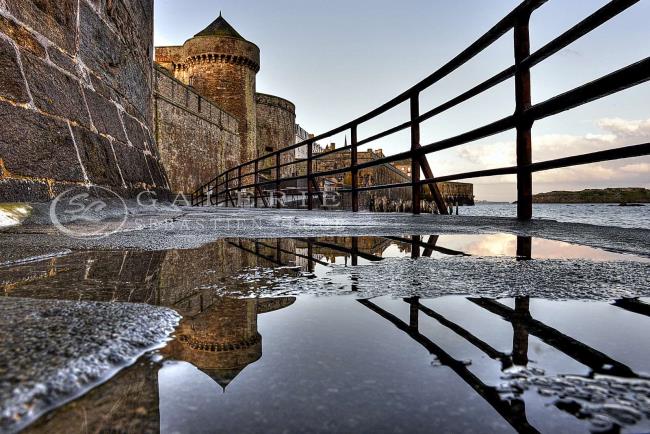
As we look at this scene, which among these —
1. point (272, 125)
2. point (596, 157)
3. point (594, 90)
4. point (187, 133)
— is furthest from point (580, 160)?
point (272, 125)

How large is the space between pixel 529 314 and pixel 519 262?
65 cm

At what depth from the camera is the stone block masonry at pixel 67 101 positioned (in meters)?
2.42

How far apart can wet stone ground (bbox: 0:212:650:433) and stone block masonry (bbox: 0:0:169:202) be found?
66.2 inches

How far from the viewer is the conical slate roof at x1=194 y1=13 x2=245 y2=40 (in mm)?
25203

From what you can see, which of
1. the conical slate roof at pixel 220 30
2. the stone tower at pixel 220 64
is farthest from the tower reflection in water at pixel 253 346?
the conical slate roof at pixel 220 30

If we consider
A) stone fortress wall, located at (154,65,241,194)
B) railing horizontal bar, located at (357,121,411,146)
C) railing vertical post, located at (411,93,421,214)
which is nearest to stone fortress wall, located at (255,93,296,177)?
stone fortress wall, located at (154,65,241,194)

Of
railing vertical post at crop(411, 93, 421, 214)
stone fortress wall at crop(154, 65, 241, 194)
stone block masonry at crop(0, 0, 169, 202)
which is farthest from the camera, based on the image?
stone fortress wall at crop(154, 65, 241, 194)

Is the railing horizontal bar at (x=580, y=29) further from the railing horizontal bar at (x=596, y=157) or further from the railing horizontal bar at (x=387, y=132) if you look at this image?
the railing horizontal bar at (x=387, y=132)

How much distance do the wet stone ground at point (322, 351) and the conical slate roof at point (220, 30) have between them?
2698 centimetres

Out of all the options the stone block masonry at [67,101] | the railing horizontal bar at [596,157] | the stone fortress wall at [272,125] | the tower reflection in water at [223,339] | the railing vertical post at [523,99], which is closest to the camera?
the tower reflection in water at [223,339]

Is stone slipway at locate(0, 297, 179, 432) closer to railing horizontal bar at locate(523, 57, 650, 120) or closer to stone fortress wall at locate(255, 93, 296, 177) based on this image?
railing horizontal bar at locate(523, 57, 650, 120)

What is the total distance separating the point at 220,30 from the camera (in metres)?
25.5

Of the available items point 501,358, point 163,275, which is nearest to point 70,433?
point 501,358

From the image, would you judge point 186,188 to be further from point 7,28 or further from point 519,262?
point 519,262
